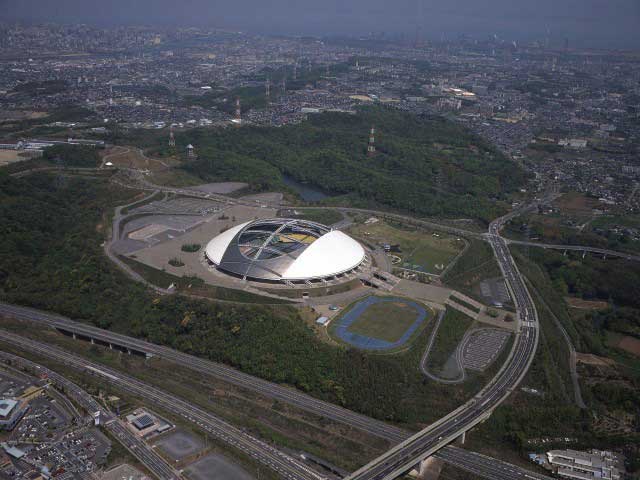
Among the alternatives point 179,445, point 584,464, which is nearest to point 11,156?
point 179,445

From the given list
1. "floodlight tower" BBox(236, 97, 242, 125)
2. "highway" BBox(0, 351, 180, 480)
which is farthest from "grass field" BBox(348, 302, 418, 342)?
"floodlight tower" BBox(236, 97, 242, 125)

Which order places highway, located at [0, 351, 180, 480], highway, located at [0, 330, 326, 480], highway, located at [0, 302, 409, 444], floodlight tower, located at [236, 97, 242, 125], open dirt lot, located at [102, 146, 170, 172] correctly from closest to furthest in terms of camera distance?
highway, located at [0, 351, 180, 480] < highway, located at [0, 330, 326, 480] < highway, located at [0, 302, 409, 444] < open dirt lot, located at [102, 146, 170, 172] < floodlight tower, located at [236, 97, 242, 125]

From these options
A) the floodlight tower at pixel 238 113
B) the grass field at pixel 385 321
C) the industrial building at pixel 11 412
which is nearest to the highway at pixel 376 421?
the grass field at pixel 385 321

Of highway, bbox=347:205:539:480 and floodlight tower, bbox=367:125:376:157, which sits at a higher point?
floodlight tower, bbox=367:125:376:157

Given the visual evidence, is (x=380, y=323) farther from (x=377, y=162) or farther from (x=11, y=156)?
(x=11, y=156)

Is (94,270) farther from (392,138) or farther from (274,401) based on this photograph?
(392,138)

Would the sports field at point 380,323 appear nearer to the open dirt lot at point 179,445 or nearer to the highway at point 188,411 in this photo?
the highway at point 188,411

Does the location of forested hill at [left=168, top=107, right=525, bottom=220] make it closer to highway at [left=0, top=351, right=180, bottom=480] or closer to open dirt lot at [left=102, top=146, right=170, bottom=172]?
open dirt lot at [left=102, top=146, right=170, bottom=172]
